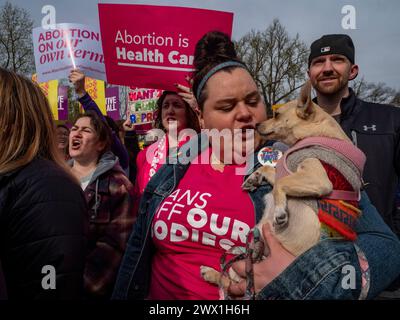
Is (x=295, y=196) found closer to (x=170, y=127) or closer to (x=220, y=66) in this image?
(x=220, y=66)

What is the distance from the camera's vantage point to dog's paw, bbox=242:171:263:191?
1.89 m

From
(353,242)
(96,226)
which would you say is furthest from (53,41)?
(353,242)

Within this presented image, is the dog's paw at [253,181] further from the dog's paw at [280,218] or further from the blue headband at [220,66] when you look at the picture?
the blue headband at [220,66]

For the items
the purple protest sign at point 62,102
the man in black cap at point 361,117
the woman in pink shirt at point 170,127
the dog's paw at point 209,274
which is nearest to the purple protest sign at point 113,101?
the purple protest sign at point 62,102

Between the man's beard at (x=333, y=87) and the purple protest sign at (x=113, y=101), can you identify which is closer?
the man's beard at (x=333, y=87)

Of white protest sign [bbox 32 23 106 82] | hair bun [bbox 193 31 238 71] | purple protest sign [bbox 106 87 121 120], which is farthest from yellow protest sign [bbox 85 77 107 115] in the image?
hair bun [bbox 193 31 238 71]

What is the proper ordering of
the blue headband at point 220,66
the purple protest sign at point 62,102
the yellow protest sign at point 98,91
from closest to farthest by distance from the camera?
the blue headband at point 220,66 < the purple protest sign at point 62,102 < the yellow protest sign at point 98,91

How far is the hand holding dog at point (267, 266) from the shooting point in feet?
5.13

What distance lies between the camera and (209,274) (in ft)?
5.84

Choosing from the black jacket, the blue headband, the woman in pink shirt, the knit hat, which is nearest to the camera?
the blue headband

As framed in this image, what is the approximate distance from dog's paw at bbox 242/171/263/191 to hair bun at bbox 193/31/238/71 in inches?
26.9

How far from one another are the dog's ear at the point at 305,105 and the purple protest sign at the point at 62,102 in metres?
6.35

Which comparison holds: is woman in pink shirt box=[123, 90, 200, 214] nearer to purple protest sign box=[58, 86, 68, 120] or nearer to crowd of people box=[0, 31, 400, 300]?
crowd of people box=[0, 31, 400, 300]

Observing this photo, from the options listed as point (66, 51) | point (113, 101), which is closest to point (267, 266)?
point (66, 51)
